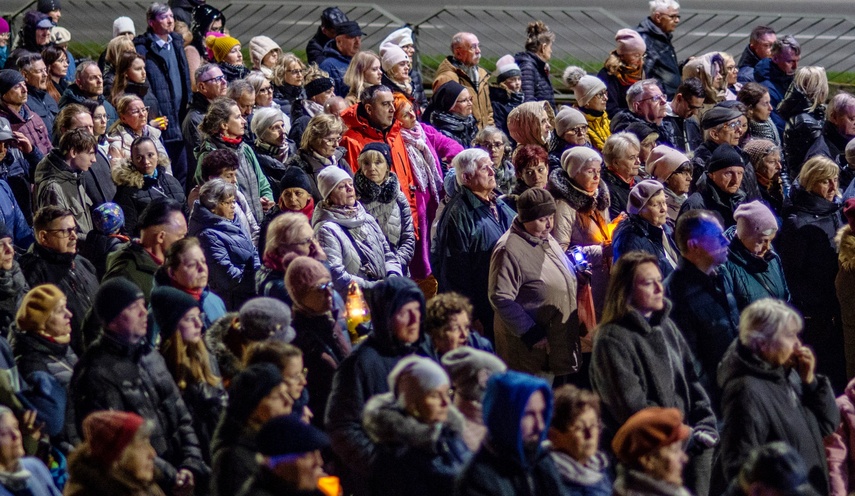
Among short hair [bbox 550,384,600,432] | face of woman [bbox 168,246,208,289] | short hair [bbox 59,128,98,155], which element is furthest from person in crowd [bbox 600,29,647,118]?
short hair [bbox 550,384,600,432]

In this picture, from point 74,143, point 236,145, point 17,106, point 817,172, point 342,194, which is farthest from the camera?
point 17,106

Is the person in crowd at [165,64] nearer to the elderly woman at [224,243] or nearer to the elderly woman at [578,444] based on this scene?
the elderly woman at [224,243]

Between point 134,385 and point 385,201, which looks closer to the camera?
point 134,385

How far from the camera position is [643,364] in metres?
6.75

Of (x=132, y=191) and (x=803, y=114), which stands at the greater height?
(x=803, y=114)

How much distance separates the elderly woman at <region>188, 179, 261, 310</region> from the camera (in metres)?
8.70

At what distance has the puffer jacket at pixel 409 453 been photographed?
5.60m

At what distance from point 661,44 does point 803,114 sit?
2.65 meters

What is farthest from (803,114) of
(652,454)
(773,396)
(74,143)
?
(652,454)

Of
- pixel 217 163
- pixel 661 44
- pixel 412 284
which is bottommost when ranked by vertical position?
pixel 217 163

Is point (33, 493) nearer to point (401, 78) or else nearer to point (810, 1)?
point (401, 78)

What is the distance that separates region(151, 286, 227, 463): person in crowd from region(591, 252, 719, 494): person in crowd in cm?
183

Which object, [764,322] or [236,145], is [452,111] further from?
[764,322]

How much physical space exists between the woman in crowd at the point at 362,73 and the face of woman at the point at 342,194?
2.73 meters
